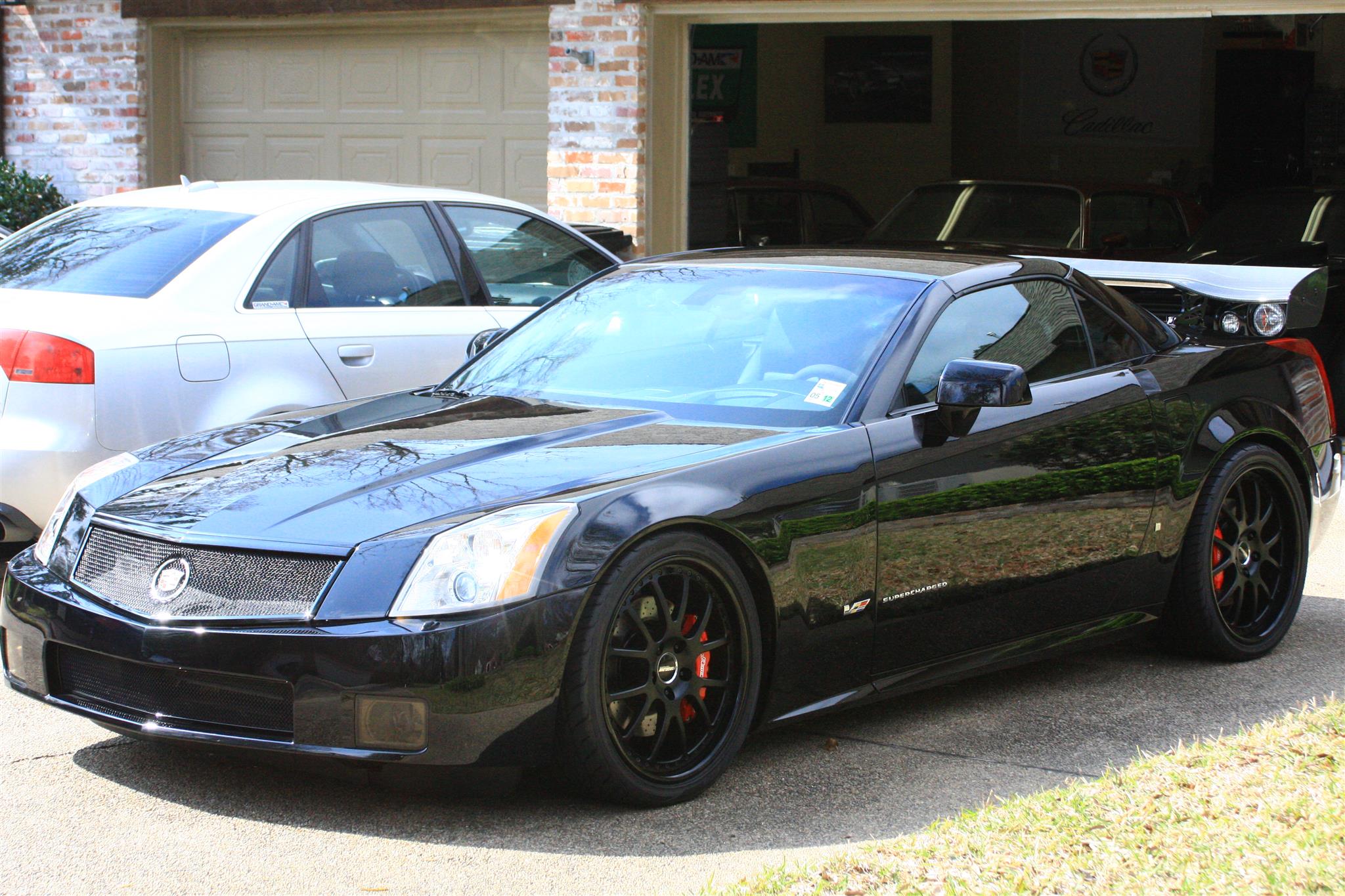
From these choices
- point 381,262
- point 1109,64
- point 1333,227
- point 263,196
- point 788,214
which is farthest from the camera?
point 1109,64

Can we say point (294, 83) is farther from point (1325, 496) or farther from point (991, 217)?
point (1325, 496)

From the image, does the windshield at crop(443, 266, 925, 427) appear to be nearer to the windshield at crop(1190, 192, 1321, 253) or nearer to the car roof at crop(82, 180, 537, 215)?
the car roof at crop(82, 180, 537, 215)

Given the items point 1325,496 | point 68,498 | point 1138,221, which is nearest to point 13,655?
point 68,498

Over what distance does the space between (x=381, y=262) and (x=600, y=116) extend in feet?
15.9

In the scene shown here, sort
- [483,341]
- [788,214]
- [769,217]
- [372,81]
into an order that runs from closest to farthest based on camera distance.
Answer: [483,341], [372,81], [769,217], [788,214]

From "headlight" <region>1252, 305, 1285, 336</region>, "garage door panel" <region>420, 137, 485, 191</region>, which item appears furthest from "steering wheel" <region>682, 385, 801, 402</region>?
"garage door panel" <region>420, 137, 485, 191</region>

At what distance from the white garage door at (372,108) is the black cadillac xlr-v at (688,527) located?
7.02 m

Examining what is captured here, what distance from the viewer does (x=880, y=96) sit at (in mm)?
22406

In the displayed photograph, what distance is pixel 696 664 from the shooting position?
403cm

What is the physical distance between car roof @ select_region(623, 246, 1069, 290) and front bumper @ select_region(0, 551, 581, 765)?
184cm

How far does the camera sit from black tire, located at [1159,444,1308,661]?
17.8 feet

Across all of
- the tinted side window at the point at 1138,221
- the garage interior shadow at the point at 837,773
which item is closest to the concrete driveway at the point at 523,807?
the garage interior shadow at the point at 837,773

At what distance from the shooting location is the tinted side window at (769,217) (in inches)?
545

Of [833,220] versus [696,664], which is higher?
[833,220]
